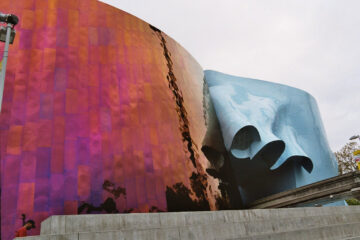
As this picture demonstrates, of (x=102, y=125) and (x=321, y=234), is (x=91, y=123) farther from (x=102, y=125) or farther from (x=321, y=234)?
(x=321, y=234)

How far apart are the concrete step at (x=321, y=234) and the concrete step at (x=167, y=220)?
510 mm

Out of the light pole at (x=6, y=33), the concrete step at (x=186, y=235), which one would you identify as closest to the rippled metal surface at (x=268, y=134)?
the concrete step at (x=186, y=235)

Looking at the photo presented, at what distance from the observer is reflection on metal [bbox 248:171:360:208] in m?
13.0

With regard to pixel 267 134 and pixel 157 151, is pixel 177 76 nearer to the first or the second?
pixel 157 151

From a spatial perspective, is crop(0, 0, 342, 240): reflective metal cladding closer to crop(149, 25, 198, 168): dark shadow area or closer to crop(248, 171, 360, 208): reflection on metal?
crop(149, 25, 198, 168): dark shadow area

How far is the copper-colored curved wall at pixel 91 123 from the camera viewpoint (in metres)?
9.36

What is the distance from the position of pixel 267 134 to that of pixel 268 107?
3.24m

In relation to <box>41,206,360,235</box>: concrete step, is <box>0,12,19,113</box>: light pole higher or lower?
higher

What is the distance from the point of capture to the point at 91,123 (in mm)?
10602

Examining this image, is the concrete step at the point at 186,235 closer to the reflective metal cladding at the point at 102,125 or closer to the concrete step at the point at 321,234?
the concrete step at the point at 321,234

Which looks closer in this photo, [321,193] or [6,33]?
[6,33]

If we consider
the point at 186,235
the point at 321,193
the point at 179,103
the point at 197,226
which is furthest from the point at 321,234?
the point at 179,103

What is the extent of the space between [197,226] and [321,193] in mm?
10189

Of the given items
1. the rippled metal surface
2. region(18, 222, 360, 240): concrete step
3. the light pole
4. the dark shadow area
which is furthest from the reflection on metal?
the light pole
